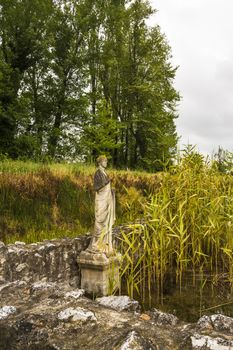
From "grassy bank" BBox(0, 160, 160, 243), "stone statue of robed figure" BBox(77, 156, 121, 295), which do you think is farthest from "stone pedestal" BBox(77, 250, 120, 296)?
"grassy bank" BBox(0, 160, 160, 243)

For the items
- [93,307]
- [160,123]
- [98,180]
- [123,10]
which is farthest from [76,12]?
[93,307]

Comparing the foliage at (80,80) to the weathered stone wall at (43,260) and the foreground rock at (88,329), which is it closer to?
the weathered stone wall at (43,260)

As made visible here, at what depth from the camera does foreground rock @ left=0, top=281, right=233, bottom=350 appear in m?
1.85

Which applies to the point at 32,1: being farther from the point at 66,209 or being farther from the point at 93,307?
the point at 93,307

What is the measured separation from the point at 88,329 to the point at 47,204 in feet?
18.8

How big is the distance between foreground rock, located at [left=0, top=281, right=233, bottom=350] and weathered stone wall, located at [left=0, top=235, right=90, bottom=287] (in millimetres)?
2259

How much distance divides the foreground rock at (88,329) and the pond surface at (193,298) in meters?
2.31

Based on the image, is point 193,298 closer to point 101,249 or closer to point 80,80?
point 101,249

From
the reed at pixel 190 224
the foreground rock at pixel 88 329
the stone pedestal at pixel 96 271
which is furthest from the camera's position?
the stone pedestal at pixel 96 271

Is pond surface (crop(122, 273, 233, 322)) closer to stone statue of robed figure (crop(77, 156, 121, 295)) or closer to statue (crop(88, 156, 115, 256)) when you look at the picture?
stone statue of robed figure (crop(77, 156, 121, 295))

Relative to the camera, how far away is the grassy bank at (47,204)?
6648mm

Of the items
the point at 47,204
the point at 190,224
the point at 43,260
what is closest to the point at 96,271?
the point at 43,260

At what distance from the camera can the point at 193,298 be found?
507 cm

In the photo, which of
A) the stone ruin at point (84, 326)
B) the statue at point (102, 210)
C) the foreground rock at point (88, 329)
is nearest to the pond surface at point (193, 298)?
the statue at point (102, 210)
